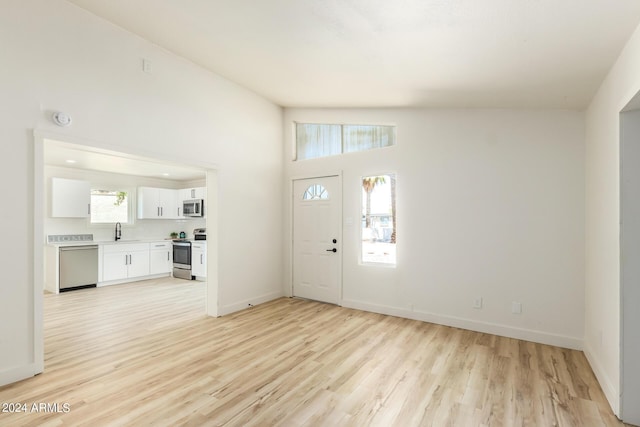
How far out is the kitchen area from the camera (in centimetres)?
600

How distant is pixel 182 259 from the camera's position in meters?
7.34

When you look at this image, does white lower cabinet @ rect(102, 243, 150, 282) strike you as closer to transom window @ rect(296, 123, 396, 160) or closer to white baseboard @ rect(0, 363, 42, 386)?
white baseboard @ rect(0, 363, 42, 386)

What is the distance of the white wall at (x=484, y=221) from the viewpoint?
3.40m

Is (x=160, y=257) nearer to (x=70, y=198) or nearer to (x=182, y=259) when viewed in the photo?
(x=182, y=259)

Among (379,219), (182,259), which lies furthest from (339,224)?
(182,259)

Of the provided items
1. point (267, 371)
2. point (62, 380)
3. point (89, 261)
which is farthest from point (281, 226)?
point (89, 261)

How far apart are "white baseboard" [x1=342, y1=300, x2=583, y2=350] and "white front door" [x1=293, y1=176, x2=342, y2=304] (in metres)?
0.63

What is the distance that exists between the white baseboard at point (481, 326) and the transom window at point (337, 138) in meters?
2.39

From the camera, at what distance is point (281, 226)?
18.5ft

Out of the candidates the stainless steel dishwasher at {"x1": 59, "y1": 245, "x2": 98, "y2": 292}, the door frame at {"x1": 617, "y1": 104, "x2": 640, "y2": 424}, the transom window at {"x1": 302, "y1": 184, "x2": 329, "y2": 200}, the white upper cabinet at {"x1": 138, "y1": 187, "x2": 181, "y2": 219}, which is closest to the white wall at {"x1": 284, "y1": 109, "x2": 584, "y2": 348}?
the transom window at {"x1": 302, "y1": 184, "x2": 329, "y2": 200}

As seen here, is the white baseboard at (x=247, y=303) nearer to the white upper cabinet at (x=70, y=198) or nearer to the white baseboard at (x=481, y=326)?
the white baseboard at (x=481, y=326)

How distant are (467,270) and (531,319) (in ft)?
2.72

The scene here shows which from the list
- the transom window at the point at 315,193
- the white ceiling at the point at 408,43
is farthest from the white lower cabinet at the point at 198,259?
the white ceiling at the point at 408,43

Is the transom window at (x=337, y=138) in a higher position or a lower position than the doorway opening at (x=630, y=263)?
higher
